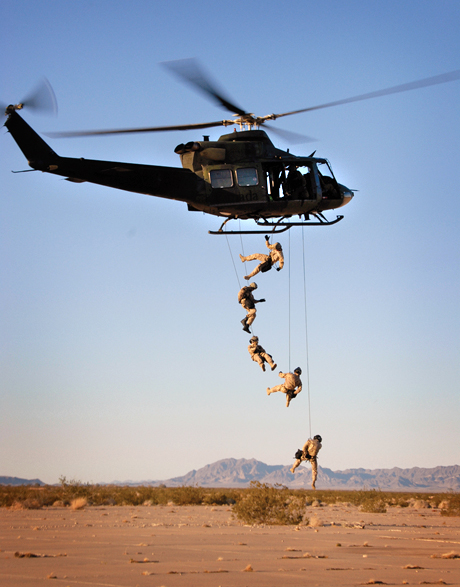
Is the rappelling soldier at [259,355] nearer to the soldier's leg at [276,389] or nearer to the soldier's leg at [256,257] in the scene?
the soldier's leg at [276,389]

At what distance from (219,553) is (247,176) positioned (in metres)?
12.3

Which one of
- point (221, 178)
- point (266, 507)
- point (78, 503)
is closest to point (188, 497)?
point (78, 503)

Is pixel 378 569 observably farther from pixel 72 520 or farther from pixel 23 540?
pixel 72 520

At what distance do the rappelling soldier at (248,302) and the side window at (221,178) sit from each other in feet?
11.7

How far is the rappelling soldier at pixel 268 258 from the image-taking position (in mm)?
22094

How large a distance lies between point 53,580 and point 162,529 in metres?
14.4

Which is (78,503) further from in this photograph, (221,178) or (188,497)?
(221,178)

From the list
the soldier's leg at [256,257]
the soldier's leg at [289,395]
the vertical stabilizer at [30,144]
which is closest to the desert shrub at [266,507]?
the soldier's leg at [289,395]

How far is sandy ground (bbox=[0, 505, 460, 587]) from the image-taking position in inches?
637

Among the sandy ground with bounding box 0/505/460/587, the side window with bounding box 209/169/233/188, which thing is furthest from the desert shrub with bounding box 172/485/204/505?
the side window with bounding box 209/169/233/188

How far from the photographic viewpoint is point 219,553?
20.9 meters

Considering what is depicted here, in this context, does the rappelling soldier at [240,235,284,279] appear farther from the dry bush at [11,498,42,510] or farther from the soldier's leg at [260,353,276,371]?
the dry bush at [11,498,42,510]

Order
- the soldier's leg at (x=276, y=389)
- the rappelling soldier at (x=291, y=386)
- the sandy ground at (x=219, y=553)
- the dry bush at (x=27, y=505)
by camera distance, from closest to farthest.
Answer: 1. the sandy ground at (x=219, y=553)
2. the rappelling soldier at (x=291, y=386)
3. the soldier's leg at (x=276, y=389)
4. the dry bush at (x=27, y=505)

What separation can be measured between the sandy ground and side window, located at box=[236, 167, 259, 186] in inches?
457
